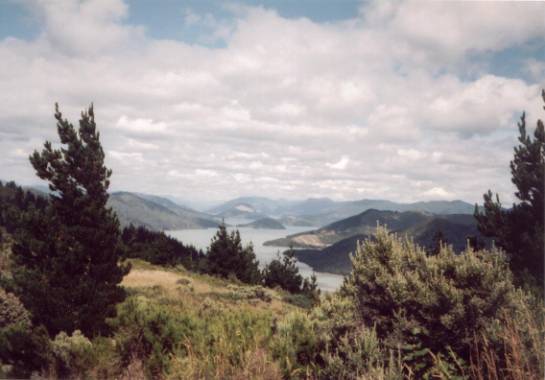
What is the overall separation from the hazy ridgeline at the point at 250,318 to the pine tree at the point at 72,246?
0.04 meters

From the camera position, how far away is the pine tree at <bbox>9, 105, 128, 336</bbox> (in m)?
12.3

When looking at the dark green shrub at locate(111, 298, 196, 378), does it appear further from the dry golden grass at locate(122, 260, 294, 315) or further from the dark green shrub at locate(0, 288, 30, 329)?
the dry golden grass at locate(122, 260, 294, 315)

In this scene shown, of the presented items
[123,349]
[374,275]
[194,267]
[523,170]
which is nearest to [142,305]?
[123,349]

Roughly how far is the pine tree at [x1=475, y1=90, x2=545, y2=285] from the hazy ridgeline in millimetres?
9443

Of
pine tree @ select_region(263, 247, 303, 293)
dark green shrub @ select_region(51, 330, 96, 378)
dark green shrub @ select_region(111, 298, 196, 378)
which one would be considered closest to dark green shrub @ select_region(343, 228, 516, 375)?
dark green shrub @ select_region(111, 298, 196, 378)

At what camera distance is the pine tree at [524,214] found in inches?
909

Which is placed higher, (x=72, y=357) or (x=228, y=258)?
(x=72, y=357)

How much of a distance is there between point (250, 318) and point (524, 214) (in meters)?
23.1

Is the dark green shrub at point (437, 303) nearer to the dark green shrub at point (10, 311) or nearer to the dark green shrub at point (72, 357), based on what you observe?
the dark green shrub at point (72, 357)

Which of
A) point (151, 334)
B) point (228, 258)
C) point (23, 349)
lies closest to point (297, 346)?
point (151, 334)

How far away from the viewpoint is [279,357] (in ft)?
23.3

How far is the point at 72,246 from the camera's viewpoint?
13031mm

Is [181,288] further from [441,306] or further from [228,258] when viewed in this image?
[441,306]

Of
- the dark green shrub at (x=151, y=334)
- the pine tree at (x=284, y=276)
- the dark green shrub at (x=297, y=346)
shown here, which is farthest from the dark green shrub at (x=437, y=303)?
the pine tree at (x=284, y=276)
